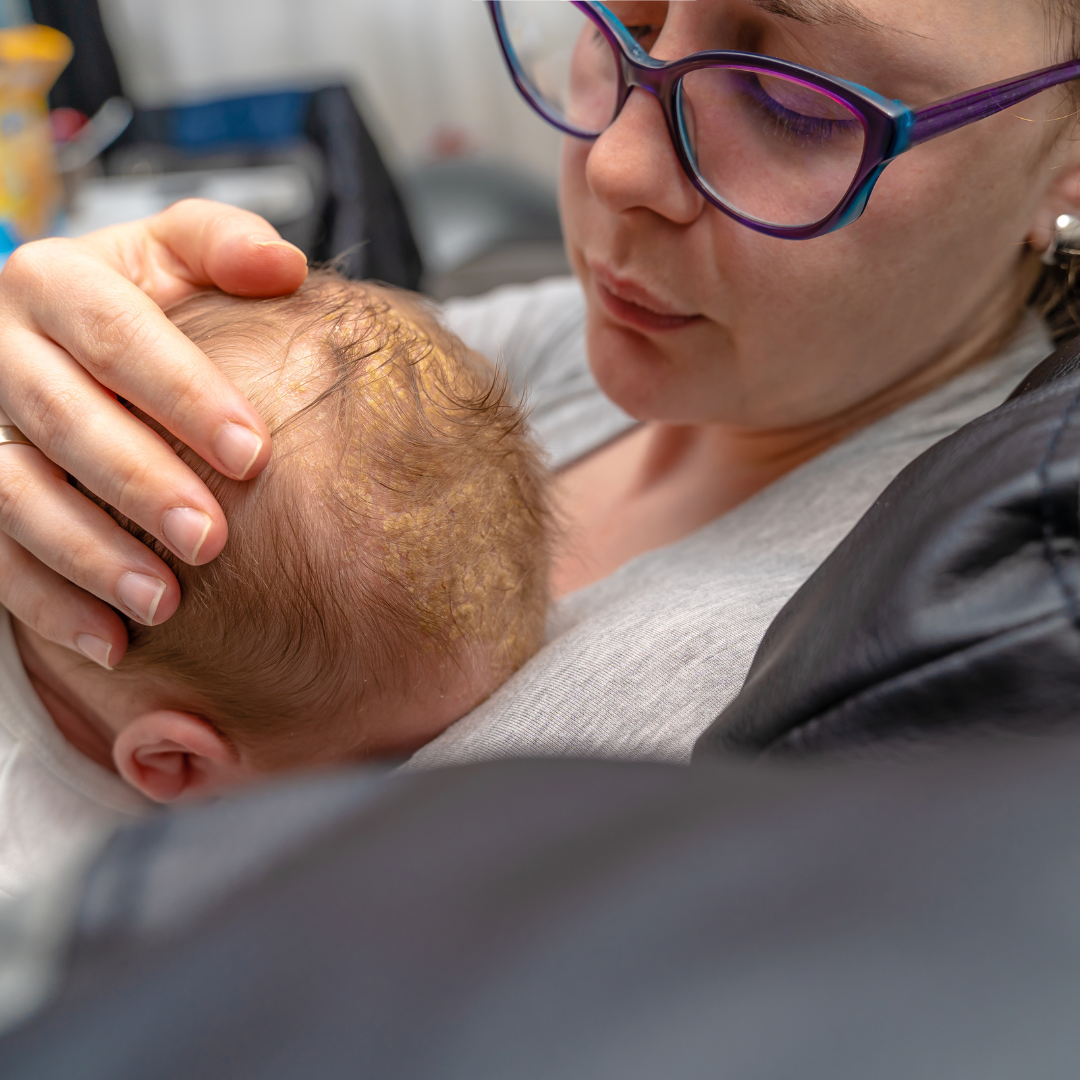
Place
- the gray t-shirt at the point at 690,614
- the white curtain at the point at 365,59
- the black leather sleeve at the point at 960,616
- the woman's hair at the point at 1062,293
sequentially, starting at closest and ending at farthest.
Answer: the black leather sleeve at the point at 960,616 → the gray t-shirt at the point at 690,614 → the woman's hair at the point at 1062,293 → the white curtain at the point at 365,59

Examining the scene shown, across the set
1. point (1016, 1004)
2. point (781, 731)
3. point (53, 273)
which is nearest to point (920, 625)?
point (781, 731)

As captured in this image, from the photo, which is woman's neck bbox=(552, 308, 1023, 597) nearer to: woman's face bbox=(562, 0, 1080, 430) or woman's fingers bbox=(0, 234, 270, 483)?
woman's face bbox=(562, 0, 1080, 430)

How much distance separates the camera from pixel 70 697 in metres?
0.89

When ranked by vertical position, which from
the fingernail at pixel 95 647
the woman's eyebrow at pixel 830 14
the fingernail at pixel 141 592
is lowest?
the fingernail at pixel 95 647

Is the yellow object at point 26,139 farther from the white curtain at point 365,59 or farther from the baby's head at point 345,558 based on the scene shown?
the white curtain at point 365,59

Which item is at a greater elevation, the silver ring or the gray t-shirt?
the silver ring

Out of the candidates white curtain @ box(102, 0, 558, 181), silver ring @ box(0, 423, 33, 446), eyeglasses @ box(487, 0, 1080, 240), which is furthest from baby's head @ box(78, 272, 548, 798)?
white curtain @ box(102, 0, 558, 181)

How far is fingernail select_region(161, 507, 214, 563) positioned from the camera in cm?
62

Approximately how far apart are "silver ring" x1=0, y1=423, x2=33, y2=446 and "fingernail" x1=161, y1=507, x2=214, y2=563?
0.17 m

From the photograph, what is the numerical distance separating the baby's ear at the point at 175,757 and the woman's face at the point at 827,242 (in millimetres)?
495

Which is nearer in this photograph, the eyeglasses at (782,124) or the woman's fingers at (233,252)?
the eyeglasses at (782,124)

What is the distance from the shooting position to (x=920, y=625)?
0.38 m

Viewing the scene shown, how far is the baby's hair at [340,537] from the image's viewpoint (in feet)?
2.24

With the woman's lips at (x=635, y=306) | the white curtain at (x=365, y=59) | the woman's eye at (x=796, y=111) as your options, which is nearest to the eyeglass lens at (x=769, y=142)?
the woman's eye at (x=796, y=111)
